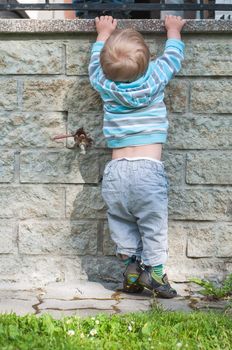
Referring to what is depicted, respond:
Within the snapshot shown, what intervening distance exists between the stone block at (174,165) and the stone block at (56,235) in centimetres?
57

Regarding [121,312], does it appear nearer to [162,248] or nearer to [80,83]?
[162,248]

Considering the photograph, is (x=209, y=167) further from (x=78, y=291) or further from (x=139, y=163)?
(x=78, y=291)

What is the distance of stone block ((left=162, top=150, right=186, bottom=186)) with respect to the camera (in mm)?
4469

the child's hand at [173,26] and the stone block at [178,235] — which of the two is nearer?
the child's hand at [173,26]

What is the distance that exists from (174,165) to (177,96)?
0.43 m

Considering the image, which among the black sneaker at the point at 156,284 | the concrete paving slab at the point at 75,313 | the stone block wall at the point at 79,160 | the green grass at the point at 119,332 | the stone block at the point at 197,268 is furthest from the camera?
the stone block at the point at 197,268

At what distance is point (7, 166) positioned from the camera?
4.48m

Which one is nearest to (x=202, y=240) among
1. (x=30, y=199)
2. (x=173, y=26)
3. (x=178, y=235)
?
(x=178, y=235)

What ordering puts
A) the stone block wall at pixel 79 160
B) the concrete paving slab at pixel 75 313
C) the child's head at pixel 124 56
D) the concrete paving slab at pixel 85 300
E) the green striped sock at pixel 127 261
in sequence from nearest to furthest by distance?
1. the concrete paving slab at pixel 75 313
2. the concrete paving slab at pixel 85 300
3. the child's head at pixel 124 56
4. the green striped sock at pixel 127 261
5. the stone block wall at pixel 79 160

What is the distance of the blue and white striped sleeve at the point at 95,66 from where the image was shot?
14.0 ft

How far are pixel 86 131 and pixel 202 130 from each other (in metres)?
0.73

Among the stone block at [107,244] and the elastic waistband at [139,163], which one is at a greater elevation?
the elastic waistband at [139,163]

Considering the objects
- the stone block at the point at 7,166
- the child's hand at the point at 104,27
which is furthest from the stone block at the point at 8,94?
the child's hand at the point at 104,27

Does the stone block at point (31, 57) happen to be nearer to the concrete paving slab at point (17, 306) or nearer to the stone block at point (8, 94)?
the stone block at point (8, 94)
